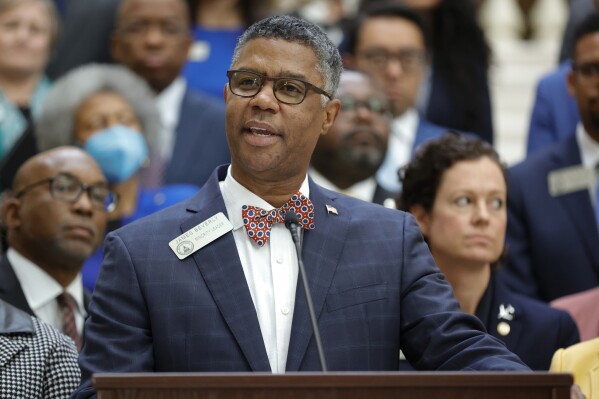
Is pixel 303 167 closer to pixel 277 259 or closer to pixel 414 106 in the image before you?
pixel 277 259

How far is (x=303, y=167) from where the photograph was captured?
342cm

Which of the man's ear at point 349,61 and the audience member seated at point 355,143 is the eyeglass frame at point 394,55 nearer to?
the man's ear at point 349,61

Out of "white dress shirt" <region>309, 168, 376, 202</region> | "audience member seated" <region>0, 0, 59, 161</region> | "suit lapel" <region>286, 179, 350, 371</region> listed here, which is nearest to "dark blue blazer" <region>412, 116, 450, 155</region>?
"white dress shirt" <region>309, 168, 376, 202</region>

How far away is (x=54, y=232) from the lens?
15.9 ft

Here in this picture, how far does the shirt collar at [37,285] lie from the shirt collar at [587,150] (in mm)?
2445

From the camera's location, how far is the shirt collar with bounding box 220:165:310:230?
3391mm

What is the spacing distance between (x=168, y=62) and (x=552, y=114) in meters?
2.01

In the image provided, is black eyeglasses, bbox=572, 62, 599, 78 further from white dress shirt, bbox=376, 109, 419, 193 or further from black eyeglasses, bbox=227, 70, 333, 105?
black eyeglasses, bbox=227, 70, 333, 105

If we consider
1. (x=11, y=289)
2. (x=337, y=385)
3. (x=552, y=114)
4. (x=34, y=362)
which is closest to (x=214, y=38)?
(x=552, y=114)

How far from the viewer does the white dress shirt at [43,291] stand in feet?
15.2

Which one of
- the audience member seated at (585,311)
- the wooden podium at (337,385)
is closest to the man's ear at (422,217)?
the audience member seated at (585,311)

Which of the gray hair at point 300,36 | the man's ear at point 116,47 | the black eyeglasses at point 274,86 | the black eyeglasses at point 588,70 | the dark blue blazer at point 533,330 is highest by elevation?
the man's ear at point 116,47

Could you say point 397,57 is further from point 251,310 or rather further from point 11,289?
point 251,310

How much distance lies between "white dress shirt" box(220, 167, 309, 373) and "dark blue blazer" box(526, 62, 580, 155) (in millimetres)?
3367
